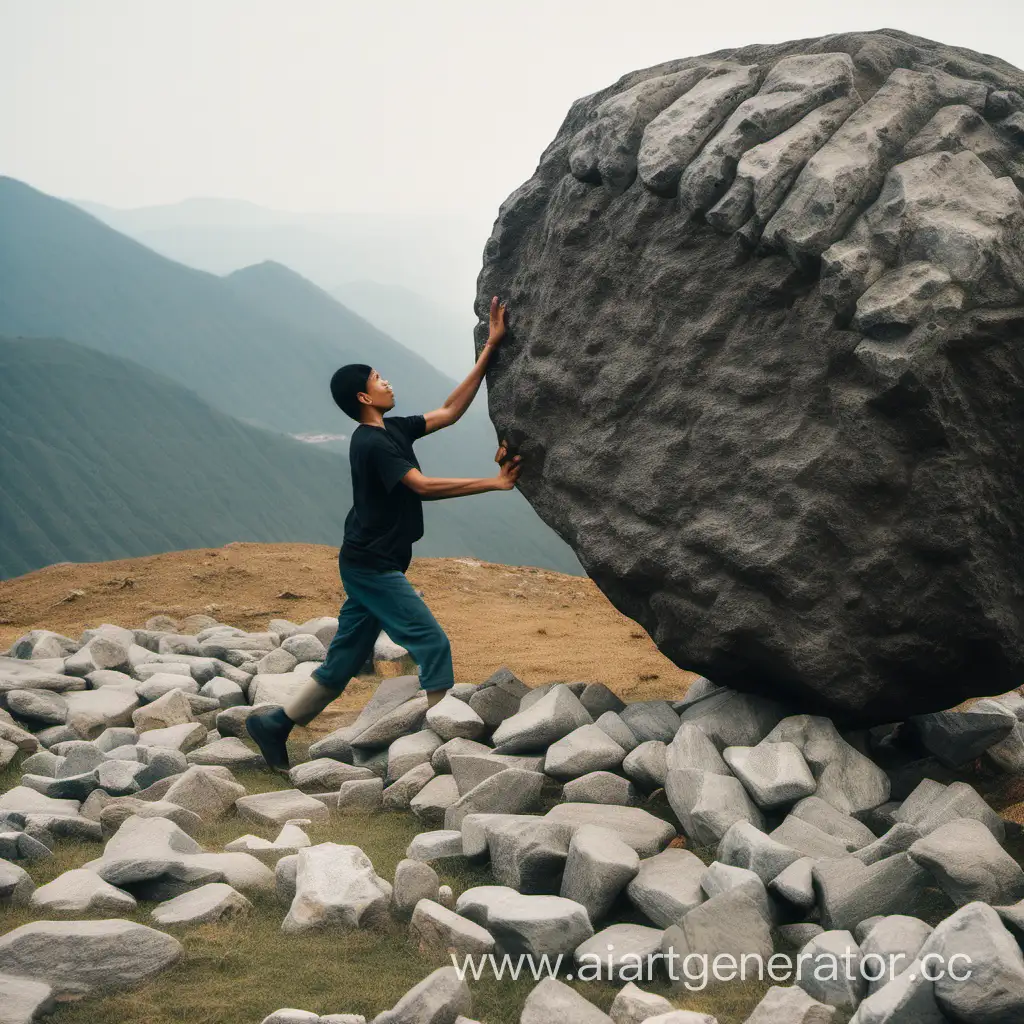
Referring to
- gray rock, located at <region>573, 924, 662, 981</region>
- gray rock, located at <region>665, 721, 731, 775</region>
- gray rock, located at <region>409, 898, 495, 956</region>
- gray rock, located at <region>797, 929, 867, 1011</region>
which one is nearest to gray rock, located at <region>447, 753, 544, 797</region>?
gray rock, located at <region>665, 721, 731, 775</region>

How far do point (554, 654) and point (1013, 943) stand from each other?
205 inches

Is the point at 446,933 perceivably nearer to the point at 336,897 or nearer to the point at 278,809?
the point at 336,897

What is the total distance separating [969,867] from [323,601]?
25.0 feet

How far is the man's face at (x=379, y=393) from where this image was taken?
5.21m

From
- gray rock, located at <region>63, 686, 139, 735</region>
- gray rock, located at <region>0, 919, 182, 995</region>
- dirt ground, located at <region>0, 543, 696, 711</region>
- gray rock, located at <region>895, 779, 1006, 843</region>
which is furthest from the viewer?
dirt ground, located at <region>0, 543, 696, 711</region>

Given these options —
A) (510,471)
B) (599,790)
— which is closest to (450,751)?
(599,790)

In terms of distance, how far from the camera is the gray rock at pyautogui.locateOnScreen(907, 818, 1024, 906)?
3.33 metres

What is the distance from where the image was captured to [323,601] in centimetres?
1028

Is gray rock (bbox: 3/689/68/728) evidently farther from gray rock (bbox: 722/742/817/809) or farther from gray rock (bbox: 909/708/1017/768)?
gray rock (bbox: 909/708/1017/768)

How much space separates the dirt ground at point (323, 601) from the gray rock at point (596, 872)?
3502 millimetres

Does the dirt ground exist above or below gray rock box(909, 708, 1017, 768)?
below

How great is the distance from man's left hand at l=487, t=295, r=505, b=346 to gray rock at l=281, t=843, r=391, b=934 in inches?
101

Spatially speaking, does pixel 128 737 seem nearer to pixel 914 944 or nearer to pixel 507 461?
pixel 507 461

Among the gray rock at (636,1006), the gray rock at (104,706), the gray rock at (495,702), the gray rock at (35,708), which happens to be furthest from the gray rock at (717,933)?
the gray rock at (35,708)
